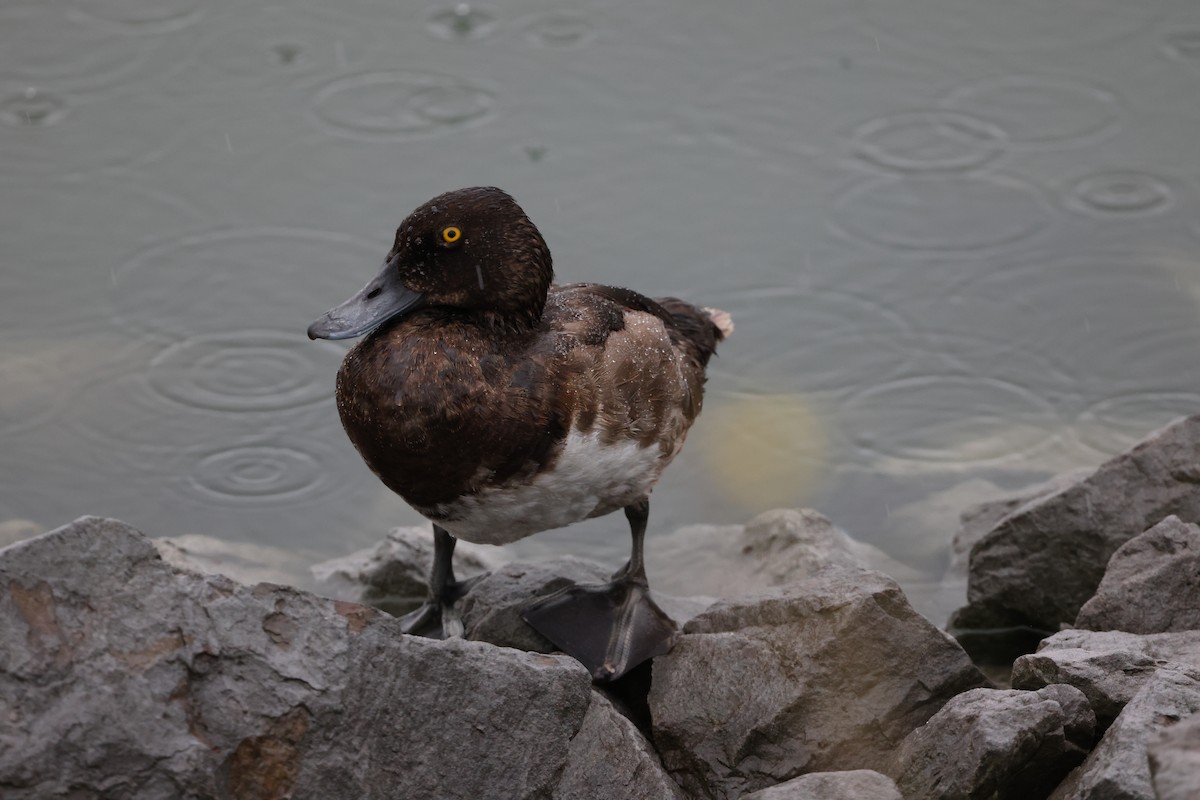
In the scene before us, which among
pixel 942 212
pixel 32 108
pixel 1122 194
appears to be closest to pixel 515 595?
pixel 942 212

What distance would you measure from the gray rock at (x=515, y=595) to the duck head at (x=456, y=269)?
3.34ft

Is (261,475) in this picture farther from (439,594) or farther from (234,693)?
(234,693)

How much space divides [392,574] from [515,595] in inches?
33.4

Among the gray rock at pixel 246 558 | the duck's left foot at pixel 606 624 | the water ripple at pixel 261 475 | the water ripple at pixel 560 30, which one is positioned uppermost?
the water ripple at pixel 560 30

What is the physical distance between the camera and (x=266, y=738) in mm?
3566

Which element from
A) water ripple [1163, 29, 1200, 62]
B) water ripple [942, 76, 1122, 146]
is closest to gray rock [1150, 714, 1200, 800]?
water ripple [942, 76, 1122, 146]

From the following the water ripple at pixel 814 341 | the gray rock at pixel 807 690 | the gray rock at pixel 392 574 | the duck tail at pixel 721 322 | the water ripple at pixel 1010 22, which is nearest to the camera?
the gray rock at pixel 807 690

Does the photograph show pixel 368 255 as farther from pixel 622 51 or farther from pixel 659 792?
pixel 659 792

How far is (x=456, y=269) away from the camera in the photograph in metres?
4.53

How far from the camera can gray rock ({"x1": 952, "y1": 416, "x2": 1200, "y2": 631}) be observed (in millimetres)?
5281

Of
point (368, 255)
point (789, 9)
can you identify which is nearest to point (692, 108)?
point (789, 9)

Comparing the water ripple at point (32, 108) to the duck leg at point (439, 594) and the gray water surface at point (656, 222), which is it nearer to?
the gray water surface at point (656, 222)

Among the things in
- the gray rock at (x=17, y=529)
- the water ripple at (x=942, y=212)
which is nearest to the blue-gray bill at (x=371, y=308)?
the gray rock at (x=17, y=529)

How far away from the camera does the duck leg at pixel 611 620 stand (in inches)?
189
